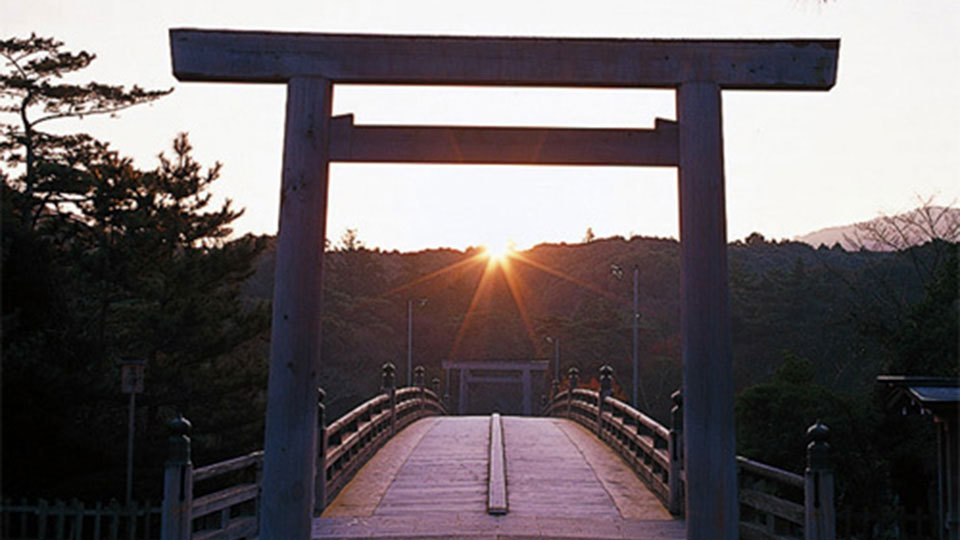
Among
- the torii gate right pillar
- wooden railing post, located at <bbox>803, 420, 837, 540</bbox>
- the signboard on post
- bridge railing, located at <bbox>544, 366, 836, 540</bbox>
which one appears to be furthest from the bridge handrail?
the signboard on post

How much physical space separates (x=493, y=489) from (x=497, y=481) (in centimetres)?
74

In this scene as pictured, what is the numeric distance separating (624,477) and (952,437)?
499 cm

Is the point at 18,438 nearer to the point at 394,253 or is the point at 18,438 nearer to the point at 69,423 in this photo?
the point at 69,423

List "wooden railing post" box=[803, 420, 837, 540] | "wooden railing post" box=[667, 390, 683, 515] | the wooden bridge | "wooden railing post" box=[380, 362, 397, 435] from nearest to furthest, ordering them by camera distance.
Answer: "wooden railing post" box=[803, 420, 837, 540] → the wooden bridge → "wooden railing post" box=[667, 390, 683, 515] → "wooden railing post" box=[380, 362, 397, 435]

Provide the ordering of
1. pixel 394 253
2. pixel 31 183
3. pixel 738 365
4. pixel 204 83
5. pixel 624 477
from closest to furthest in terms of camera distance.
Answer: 1. pixel 204 83
2. pixel 624 477
3. pixel 31 183
4. pixel 738 365
5. pixel 394 253

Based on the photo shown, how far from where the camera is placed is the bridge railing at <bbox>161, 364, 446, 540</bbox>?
27.1 ft

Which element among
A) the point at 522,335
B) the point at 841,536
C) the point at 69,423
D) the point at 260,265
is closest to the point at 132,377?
the point at 69,423

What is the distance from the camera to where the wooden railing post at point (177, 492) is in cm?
810

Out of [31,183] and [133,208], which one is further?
[31,183]

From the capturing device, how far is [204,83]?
298 inches

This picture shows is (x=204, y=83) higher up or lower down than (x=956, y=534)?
higher up

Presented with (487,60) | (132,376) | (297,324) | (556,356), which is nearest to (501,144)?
(487,60)

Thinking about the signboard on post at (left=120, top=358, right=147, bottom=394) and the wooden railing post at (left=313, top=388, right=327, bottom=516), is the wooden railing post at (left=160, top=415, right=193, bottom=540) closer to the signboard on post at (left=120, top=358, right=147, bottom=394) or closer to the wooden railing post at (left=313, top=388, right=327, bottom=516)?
the wooden railing post at (left=313, top=388, right=327, bottom=516)

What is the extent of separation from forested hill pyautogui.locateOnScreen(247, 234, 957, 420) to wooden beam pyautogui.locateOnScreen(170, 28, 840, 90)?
4099cm
